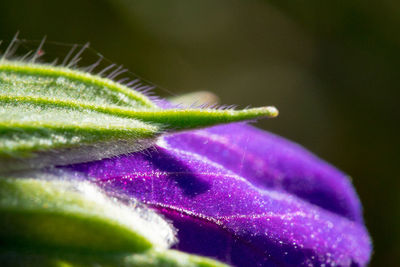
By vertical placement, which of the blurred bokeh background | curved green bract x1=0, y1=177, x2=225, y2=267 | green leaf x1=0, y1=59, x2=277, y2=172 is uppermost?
the blurred bokeh background

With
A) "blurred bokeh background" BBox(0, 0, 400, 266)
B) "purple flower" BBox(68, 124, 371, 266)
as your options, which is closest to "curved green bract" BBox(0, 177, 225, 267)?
"purple flower" BBox(68, 124, 371, 266)

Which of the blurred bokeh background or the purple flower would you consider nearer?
the purple flower

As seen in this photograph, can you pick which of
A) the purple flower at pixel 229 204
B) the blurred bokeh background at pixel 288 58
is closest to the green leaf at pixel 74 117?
the purple flower at pixel 229 204

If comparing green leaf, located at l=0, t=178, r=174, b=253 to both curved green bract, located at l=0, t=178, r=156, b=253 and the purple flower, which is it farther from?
the purple flower

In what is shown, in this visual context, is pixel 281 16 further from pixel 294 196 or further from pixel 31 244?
pixel 31 244

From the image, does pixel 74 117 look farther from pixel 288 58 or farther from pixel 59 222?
pixel 288 58

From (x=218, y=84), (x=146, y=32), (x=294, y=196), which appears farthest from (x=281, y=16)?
(x=294, y=196)
